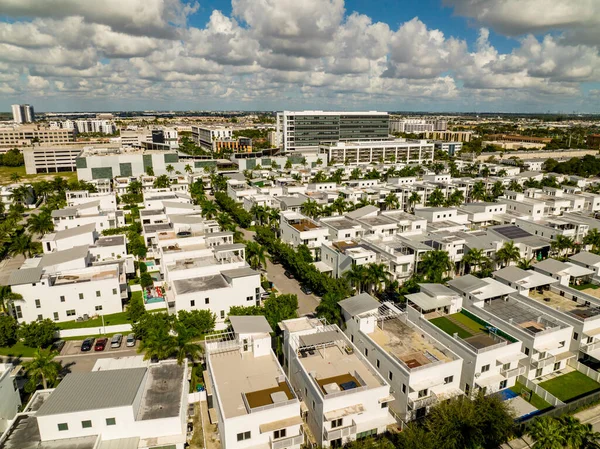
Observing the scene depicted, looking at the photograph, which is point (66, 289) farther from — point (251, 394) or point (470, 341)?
point (470, 341)

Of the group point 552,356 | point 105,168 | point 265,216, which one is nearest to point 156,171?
point 105,168

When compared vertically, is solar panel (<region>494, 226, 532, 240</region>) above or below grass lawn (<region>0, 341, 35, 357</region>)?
above

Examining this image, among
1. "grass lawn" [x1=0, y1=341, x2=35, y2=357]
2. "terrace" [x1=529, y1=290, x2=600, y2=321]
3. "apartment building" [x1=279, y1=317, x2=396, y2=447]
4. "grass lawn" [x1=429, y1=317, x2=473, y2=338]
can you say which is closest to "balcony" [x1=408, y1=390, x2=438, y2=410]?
"apartment building" [x1=279, y1=317, x2=396, y2=447]

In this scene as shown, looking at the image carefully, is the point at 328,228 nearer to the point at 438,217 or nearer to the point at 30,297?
the point at 438,217

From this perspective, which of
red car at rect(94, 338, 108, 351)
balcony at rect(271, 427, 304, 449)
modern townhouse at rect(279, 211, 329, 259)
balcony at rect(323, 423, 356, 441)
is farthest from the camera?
modern townhouse at rect(279, 211, 329, 259)

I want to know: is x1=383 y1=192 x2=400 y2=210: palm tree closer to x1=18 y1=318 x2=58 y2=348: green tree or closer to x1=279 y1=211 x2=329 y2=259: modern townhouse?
x1=279 y1=211 x2=329 y2=259: modern townhouse

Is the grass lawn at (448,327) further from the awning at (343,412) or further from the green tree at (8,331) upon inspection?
the green tree at (8,331)

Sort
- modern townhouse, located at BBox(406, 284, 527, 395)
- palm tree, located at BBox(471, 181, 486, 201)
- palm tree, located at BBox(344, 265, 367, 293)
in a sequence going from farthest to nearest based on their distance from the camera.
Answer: palm tree, located at BBox(471, 181, 486, 201) → palm tree, located at BBox(344, 265, 367, 293) → modern townhouse, located at BBox(406, 284, 527, 395)
